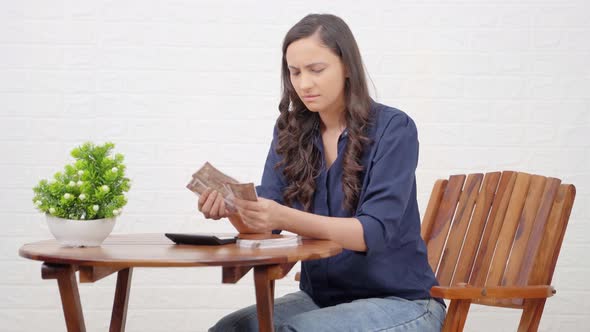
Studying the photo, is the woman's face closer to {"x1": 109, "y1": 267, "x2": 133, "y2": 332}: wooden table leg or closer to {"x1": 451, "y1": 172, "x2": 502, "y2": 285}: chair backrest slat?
{"x1": 451, "y1": 172, "x2": 502, "y2": 285}: chair backrest slat

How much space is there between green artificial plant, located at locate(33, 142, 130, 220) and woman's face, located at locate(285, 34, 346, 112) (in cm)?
61

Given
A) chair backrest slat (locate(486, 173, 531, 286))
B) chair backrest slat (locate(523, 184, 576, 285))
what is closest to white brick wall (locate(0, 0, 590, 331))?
chair backrest slat (locate(486, 173, 531, 286))

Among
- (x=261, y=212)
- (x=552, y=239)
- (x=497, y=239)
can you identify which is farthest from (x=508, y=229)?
(x=261, y=212)

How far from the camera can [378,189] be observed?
2264 millimetres

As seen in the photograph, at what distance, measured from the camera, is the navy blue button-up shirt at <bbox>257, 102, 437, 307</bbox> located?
2.25m

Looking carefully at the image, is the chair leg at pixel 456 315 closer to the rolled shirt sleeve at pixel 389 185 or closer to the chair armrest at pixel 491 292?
the chair armrest at pixel 491 292

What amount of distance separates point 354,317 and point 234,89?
2.09 metres

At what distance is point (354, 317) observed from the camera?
2090mm

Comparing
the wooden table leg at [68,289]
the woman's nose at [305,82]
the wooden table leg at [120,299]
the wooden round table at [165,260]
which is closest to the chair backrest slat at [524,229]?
the wooden round table at [165,260]

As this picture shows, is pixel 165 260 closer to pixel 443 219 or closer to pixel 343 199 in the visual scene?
pixel 343 199

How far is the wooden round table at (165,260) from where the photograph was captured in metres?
1.82

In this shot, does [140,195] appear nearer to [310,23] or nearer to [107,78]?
[107,78]

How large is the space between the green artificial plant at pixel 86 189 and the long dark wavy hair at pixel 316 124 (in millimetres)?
604

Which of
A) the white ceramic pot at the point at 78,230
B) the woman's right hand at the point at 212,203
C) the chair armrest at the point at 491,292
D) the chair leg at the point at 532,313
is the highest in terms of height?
the woman's right hand at the point at 212,203
